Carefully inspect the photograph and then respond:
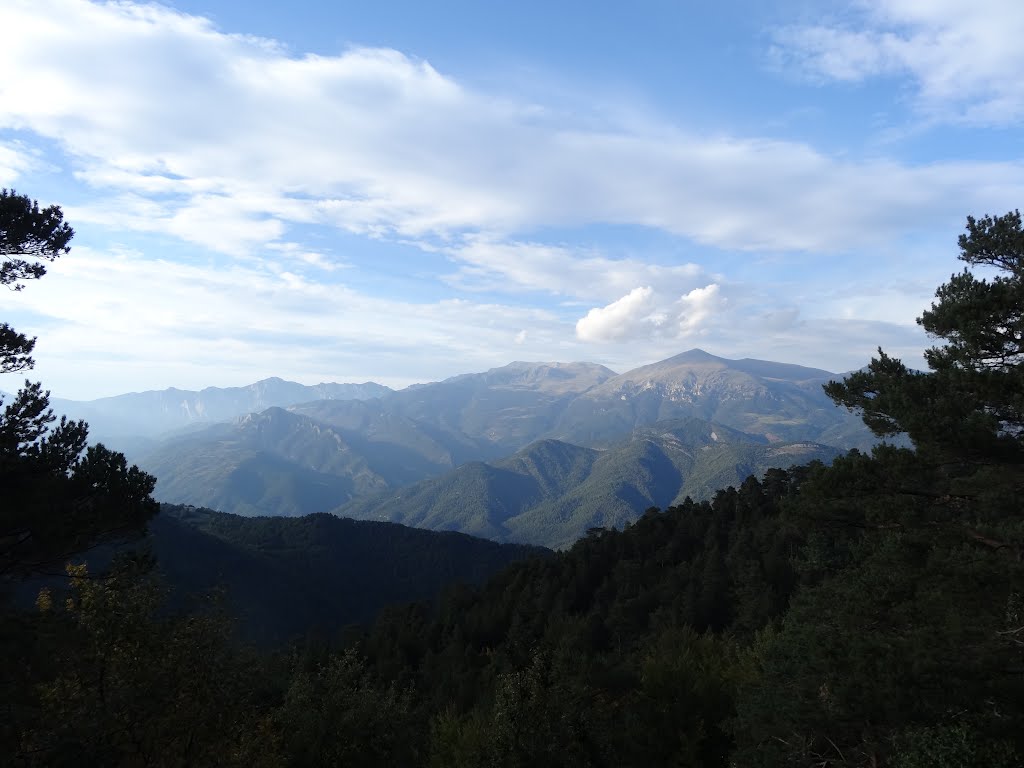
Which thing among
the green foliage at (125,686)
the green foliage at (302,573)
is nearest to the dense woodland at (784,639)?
the green foliage at (125,686)

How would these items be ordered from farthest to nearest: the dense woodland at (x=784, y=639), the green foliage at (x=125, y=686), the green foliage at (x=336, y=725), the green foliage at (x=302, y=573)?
the green foliage at (x=302, y=573) < the green foliage at (x=336, y=725) < the dense woodland at (x=784, y=639) < the green foliage at (x=125, y=686)

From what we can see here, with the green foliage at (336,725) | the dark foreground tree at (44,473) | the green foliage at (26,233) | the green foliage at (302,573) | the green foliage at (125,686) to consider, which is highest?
the green foliage at (26,233)

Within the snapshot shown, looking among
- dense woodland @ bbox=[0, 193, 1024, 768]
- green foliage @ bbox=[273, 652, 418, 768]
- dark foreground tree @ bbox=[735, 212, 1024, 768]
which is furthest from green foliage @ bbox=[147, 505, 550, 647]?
dark foreground tree @ bbox=[735, 212, 1024, 768]

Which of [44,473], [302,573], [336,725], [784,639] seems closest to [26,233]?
[44,473]

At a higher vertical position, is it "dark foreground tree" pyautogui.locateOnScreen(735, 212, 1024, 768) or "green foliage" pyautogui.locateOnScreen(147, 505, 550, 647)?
"dark foreground tree" pyautogui.locateOnScreen(735, 212, 1024, 768)

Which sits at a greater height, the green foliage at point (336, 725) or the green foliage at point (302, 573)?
the green foliage at point (336, 725)

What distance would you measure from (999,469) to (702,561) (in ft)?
184

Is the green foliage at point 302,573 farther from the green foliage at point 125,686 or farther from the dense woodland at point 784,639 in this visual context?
the green foliage at point 125,686

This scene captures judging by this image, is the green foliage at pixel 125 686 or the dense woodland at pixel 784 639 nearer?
the green foliage at pixel 125 686

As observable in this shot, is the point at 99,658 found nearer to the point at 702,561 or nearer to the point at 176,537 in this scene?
the point at 702,561

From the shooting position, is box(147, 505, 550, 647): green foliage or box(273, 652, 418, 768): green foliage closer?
box(273, 652, 418, 768): green foliage

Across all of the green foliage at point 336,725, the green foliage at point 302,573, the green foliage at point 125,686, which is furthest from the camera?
the green foliage at point 302,573

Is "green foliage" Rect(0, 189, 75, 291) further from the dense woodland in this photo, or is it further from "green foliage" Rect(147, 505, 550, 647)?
"green foliage" Rect(147, 505, 550, 647)

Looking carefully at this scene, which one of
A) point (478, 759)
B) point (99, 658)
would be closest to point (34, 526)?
point (99, 658)
